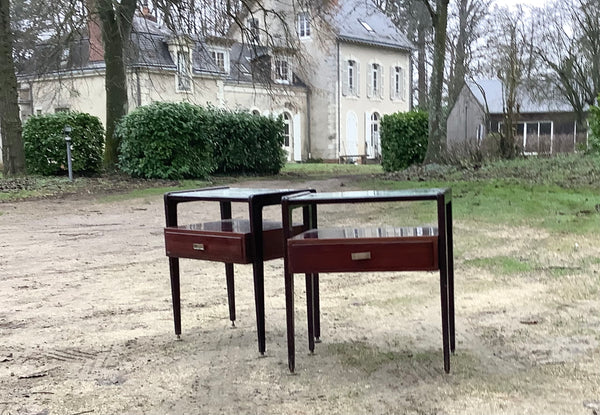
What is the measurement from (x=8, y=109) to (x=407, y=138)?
37.5 ft

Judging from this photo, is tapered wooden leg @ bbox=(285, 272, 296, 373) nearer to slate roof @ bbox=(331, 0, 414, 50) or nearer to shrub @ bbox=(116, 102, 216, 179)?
shrub @ bbox=(116, 102, 216, 179)

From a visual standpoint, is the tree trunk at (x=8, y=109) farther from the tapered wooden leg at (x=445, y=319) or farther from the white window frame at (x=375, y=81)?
the white window frame at (x=375, y=81)

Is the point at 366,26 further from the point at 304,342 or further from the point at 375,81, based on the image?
the point at 304,342

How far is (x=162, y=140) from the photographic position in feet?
55.9

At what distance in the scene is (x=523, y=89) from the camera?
123ft

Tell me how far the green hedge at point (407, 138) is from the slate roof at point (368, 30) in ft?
62.9

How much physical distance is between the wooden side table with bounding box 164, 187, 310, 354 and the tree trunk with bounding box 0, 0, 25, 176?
14.6 meters

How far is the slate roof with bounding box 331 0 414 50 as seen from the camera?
129 ft

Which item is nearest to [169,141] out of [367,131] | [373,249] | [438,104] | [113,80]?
[113,80]

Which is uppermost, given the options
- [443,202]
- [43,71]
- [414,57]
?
[414,57]

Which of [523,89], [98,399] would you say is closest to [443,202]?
[98,399]

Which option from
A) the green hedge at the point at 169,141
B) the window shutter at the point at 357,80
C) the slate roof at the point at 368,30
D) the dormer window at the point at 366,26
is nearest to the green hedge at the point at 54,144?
the green hedge at the point at 169,141

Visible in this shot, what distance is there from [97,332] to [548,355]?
8.76ft

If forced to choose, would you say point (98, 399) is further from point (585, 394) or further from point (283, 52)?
point (283, 52)
